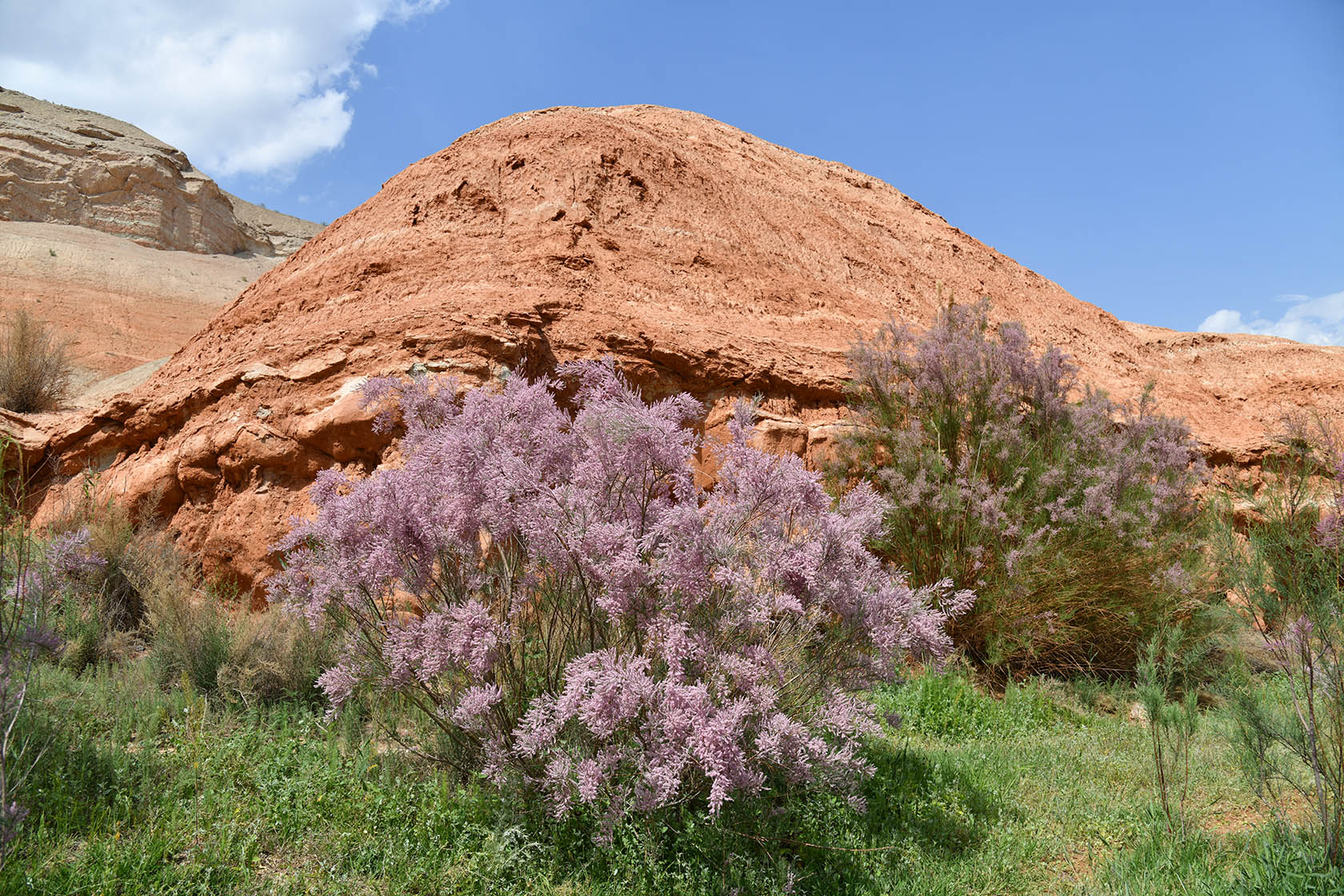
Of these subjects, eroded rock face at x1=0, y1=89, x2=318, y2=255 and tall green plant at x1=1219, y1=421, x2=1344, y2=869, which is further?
eroded rock face at x1=0, y1=89, x2=318, y2=255

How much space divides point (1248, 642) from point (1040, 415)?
2351 mm

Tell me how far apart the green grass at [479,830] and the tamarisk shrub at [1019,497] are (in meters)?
1.69

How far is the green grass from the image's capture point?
119 inches

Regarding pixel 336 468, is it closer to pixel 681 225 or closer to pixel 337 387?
pixel 337 387

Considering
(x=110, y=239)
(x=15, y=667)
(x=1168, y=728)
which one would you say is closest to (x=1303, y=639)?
(x=1168, y=728)

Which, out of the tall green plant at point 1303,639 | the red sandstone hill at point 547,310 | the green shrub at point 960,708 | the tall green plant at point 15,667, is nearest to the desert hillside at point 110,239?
the red sandstone hill at point 547,310

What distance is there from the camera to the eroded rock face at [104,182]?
1037 inches

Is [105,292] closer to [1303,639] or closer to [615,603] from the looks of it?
[615,603]

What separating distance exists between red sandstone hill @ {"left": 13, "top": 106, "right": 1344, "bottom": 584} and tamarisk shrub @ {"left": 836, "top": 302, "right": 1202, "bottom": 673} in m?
0.94

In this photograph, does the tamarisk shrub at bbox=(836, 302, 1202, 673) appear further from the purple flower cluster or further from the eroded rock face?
the eroded rock face

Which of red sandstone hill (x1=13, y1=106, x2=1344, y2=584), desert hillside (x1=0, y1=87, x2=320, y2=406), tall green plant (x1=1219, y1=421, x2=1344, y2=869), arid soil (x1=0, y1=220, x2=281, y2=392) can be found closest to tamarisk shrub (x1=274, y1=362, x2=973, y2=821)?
tall green plant (x1=1219, y1=421, x2=1344, y2=869)

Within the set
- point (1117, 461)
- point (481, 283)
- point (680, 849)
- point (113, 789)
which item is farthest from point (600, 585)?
point (1117, 461)

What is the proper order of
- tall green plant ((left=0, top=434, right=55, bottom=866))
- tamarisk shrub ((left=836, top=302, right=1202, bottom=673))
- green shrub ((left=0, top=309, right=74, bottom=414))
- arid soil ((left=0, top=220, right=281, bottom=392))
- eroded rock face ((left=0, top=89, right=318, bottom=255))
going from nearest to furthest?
tall green plant ((left=0, top=434, right=55, bottom=866))
tamarisk shrub ((left=836, top=302, right=1202, bottom=673))
green shrub ((left=0, top=309, right=74, bottom=414))
arid soil ((left=0, top=220, right=281, bottom=392))
eroded rock face ((left=0, top=89, right=318, bottom=255))

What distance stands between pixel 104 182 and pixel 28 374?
23722 mm
